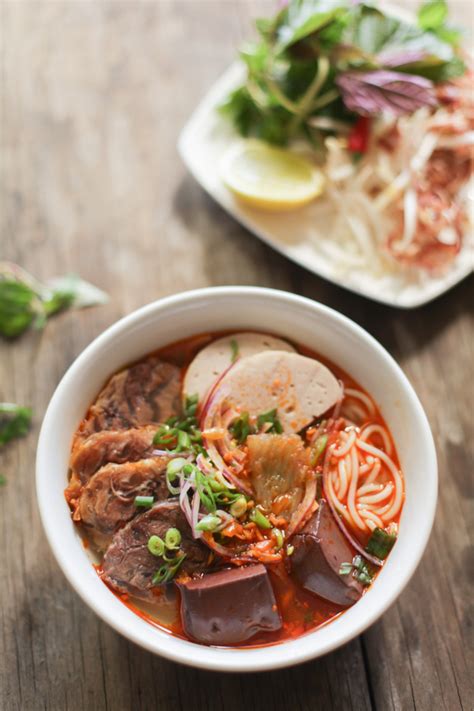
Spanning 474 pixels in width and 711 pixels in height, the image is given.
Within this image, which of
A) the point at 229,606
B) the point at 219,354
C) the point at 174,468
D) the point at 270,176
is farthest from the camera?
the point at 270,176

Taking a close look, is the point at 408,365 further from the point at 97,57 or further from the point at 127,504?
the point at 97,57

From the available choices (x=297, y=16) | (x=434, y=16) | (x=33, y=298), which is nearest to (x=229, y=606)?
(x=33, y=298)

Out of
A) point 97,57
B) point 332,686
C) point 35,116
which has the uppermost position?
point 97,57

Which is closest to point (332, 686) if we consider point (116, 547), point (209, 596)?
point (209, 596)

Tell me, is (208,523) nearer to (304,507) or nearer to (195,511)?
(195,511)

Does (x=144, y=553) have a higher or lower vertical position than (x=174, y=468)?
lower

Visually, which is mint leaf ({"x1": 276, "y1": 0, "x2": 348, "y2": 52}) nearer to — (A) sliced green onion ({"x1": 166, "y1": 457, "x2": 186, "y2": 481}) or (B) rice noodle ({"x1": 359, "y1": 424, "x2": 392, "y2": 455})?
(B) rice noodle ({"x1": 359, "y1": 424, "x2": 392, "y2": 455})

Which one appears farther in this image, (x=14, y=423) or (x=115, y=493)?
(x=14, y=423)

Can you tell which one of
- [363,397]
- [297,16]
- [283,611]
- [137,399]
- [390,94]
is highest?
[297,16]
